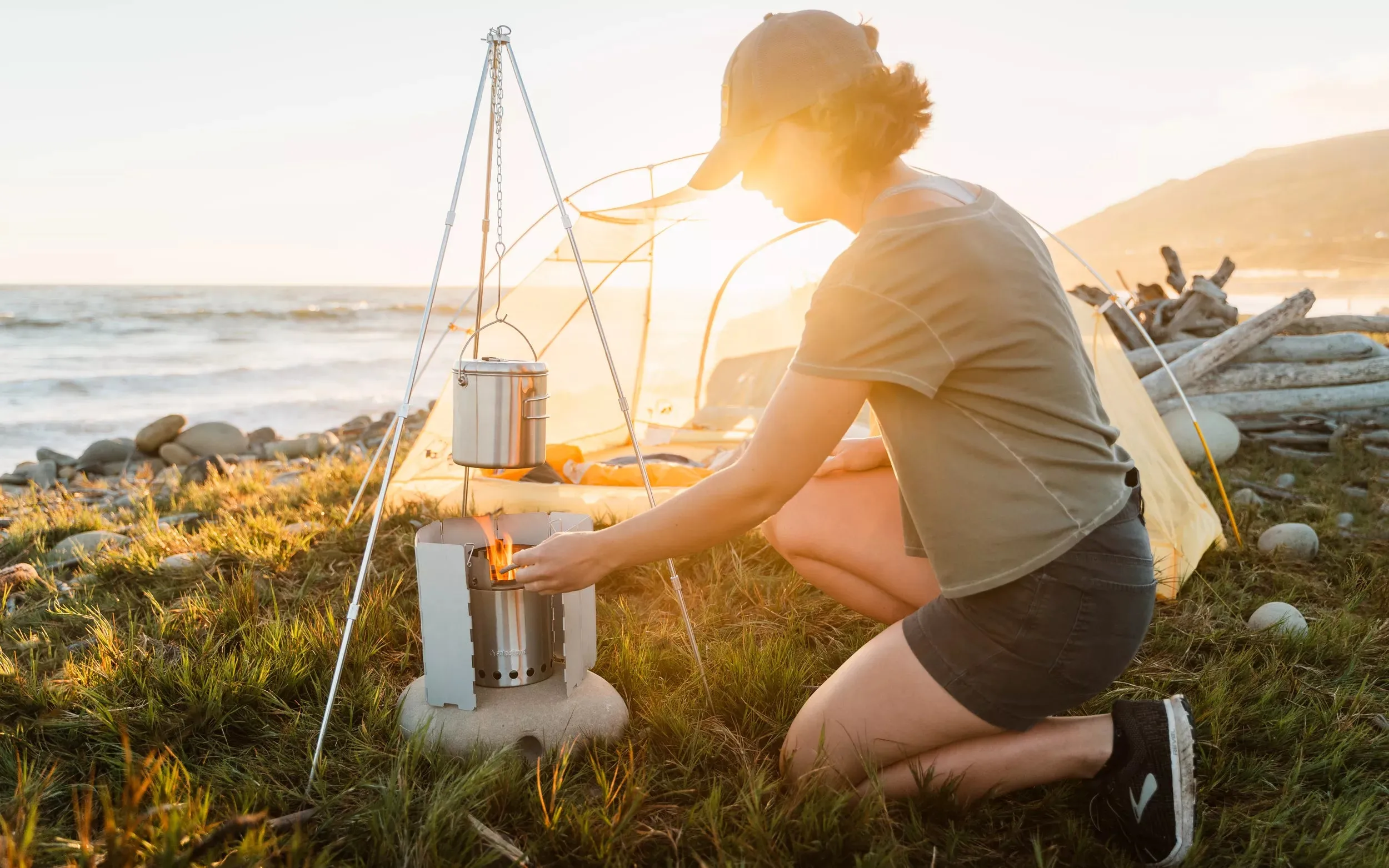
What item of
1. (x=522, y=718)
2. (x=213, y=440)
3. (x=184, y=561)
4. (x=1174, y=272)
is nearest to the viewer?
(x=522, y=718)

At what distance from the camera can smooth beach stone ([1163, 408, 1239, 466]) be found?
505 cm

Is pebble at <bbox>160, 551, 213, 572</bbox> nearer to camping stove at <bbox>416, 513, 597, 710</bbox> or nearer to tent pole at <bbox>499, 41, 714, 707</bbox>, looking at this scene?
camping stove at <bbox>416, 513, 597, 710</bbox>

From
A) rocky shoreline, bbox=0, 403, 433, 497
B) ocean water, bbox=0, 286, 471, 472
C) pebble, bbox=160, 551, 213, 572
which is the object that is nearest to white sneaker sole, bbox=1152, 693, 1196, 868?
pebble, bbox=160, 551, 213, 572

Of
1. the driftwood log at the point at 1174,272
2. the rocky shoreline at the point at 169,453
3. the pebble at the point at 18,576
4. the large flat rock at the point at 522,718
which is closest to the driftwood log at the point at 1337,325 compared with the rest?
the driftwood log at the point at 1174,272

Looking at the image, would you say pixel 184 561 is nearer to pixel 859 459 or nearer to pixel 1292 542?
pixel 859 459

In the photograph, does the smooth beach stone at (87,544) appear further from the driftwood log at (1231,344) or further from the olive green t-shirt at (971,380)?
the driftwood log at (1231,344)

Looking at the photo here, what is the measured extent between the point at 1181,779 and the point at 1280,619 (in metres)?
1.44

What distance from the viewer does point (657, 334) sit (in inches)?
225

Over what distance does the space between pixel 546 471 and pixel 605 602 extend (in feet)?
4.12

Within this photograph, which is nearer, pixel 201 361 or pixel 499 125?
pixel 499 125

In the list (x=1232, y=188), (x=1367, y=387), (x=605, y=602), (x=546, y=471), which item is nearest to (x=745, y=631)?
(x=605, y=602)

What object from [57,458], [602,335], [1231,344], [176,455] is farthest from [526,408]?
[57,458]

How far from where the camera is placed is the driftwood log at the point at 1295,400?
19.0 feet

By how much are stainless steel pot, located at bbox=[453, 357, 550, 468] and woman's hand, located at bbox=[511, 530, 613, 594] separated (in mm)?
545
